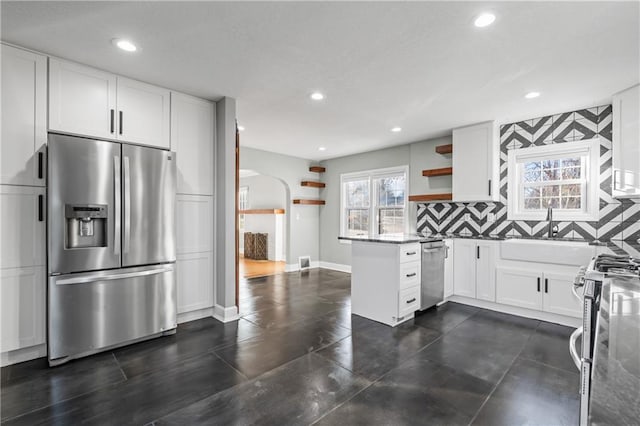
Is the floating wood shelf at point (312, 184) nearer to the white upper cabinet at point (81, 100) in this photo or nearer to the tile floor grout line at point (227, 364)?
the white upper cabinet at point (81, 100)

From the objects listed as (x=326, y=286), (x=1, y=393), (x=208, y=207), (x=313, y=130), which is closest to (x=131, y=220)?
(x=208, y=207)

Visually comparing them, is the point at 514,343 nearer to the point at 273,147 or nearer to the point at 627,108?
the point at 627,108

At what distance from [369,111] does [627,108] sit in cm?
273

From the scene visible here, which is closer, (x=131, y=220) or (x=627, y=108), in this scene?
(x=131, y=220)

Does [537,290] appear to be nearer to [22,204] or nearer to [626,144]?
[626,144]

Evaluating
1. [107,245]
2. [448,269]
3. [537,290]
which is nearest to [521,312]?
[537,290]

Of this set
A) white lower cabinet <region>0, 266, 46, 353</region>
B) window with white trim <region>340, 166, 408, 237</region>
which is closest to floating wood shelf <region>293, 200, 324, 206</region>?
window with white trim <region>340, 166, 408, 237</region>

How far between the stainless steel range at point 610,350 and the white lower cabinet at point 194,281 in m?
3.38

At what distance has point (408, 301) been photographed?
3.50 metres

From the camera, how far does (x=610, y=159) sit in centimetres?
360

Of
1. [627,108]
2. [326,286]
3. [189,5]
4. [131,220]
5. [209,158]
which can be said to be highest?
[189,5]

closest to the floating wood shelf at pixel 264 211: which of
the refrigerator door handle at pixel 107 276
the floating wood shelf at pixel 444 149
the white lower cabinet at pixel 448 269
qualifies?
the floating wood shelf at pixel 444 149

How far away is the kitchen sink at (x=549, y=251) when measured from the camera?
3.29 meters

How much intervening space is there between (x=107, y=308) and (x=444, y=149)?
190 inches
